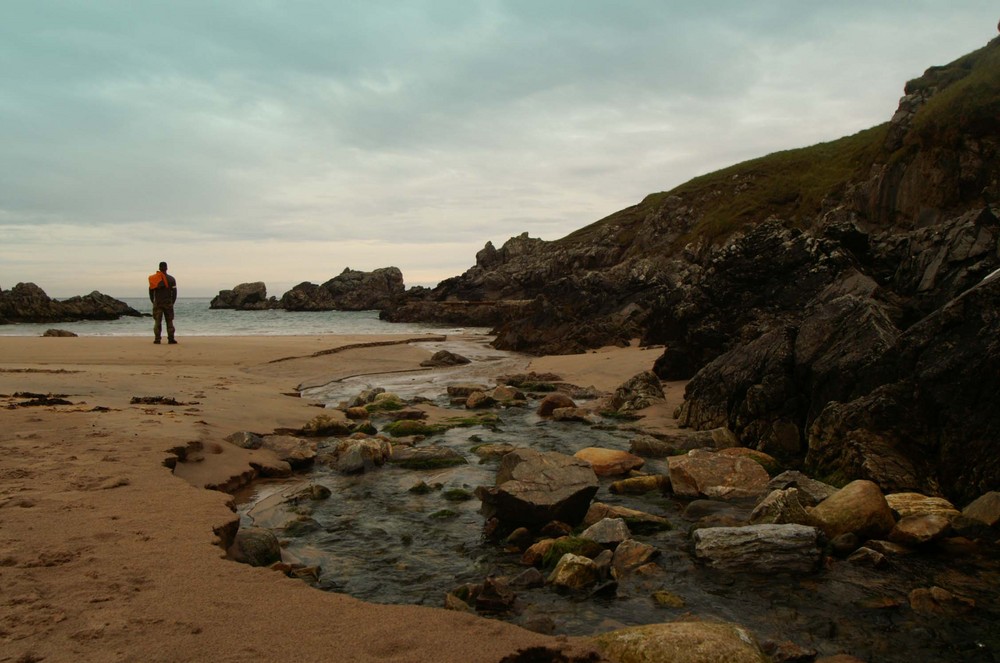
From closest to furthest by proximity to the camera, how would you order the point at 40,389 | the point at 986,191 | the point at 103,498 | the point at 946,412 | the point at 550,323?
the point at 103,498 → the point at 946,412 → the point at 40,389 → the point at 986,191 → the point at 550,323

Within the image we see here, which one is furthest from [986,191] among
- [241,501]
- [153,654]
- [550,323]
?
[153,654]

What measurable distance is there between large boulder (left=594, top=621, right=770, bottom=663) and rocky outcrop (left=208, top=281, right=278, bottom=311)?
96864 millimetres

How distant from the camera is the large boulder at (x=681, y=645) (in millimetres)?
3697

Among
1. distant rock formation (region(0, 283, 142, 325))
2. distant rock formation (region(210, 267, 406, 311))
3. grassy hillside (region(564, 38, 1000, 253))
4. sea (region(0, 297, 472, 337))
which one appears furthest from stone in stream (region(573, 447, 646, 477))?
distant rock formation (region(210, 267, 406, 311))

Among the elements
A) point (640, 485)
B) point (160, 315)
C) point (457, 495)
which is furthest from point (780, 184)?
point (457, 495)

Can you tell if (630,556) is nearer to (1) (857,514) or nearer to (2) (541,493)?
(2) (541,493)

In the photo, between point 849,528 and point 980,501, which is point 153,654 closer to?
point 849,528

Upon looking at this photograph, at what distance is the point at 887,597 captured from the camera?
4.83 m

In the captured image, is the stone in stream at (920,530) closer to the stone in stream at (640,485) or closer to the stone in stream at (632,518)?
the stone in stream at (632,518)

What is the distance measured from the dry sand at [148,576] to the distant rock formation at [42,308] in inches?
2065

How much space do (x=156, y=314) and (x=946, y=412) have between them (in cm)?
2359

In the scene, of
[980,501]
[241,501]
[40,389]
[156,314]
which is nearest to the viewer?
[980,501]

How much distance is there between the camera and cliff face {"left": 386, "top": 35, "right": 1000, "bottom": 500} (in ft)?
23.1

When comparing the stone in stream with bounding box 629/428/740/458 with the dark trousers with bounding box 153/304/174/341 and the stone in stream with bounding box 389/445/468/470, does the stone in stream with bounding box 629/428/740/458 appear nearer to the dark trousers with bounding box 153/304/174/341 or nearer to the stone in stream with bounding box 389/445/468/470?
the stone in stream with bounding box 389/445/468/470
